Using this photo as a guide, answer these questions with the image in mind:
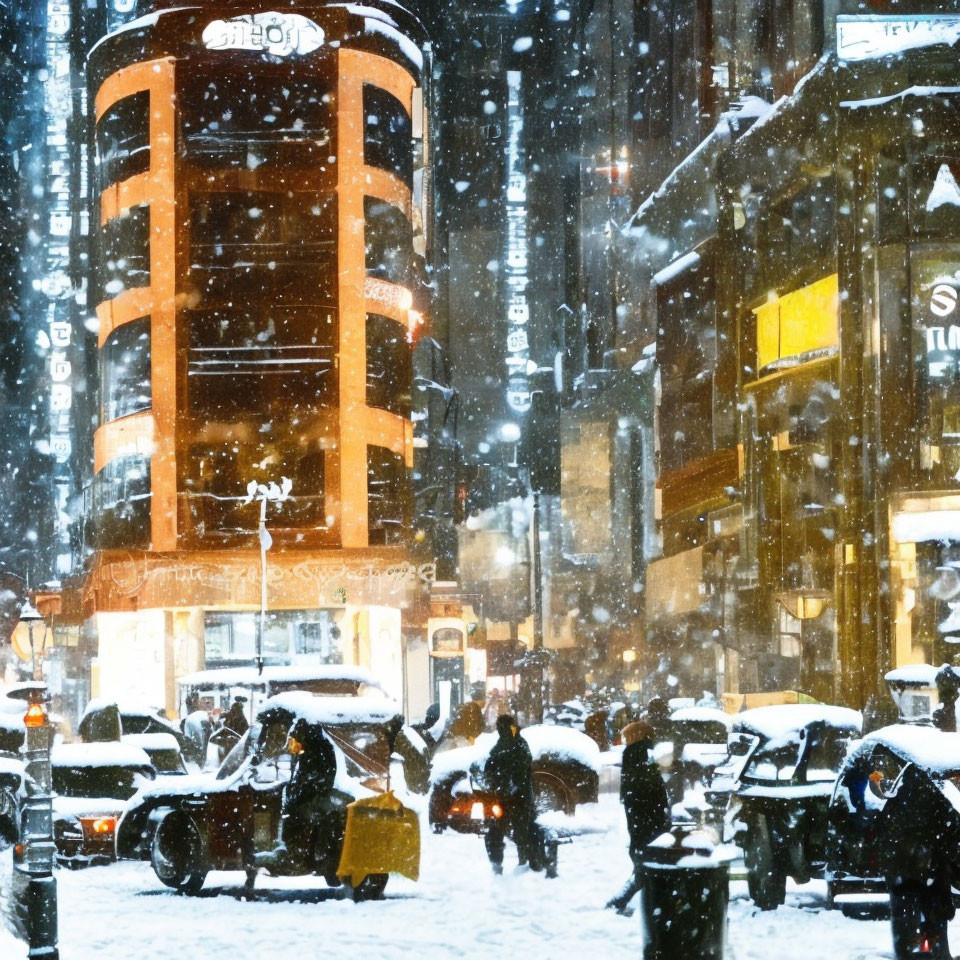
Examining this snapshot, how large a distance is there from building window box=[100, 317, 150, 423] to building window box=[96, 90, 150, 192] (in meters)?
4.90

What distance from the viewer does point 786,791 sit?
1359 centimetres

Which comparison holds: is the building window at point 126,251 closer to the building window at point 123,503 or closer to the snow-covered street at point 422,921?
the building window at point 123,503

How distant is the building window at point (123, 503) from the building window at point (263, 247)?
19.3 feet

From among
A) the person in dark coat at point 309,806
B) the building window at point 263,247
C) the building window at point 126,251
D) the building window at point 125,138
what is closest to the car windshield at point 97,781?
the person in dark coat at point 309,806

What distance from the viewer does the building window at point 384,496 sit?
48.0 m

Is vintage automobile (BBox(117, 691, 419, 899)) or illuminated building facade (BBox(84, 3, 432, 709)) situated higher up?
illuminated building facade (BBox(84, 3, 432, 709))

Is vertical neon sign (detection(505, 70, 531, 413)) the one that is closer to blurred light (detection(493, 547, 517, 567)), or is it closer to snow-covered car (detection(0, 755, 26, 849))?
blurred light (detection(493, 547, 517, 567))

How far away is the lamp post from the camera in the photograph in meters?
10.8

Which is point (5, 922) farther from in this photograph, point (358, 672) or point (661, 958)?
point (358, 672)

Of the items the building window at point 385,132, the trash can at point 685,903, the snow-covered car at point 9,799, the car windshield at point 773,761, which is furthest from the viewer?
the building window at point 385,132

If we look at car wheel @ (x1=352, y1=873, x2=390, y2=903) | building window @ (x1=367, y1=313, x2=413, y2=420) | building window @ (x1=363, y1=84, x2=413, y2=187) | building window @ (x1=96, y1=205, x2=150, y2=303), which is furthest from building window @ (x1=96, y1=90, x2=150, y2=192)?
car wheel @ (x1=352, y1=873, x2=390, y2=903)

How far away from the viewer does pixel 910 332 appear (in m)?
31.0

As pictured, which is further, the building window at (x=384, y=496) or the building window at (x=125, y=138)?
the building window at (x=125, y=138)

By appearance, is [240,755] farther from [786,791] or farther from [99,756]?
[786,791]
